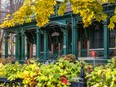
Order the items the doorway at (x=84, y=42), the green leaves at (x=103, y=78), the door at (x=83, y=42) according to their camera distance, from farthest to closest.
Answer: the door at (x=83, y=42), the doorway at (x=84, y=42), the green leaves at (x=103, y=78)

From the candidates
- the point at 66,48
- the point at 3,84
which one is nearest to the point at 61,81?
the point at 3,84

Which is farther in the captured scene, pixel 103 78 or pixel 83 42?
pixel 83 42

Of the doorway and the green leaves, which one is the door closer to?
the doorway

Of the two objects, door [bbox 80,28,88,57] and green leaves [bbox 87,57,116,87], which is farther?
door [bbox 80,28,88,57]

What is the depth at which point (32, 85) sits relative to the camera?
16.3 ft

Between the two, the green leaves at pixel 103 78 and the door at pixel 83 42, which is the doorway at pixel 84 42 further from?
the green leaves at pixel 103 78

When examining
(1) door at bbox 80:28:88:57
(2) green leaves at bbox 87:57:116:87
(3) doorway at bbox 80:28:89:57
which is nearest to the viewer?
(2) green leaves at bbox 87:57:116:87

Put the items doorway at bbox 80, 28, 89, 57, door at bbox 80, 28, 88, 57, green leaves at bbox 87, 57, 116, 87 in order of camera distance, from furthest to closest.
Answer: door at bbox 80, 28, 88, 57
doorway at bbox 80, 28, 89, 57
green leaves at bbox 87, 57, 116, 87

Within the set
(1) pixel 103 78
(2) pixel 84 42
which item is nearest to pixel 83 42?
(2) pixel 84 42

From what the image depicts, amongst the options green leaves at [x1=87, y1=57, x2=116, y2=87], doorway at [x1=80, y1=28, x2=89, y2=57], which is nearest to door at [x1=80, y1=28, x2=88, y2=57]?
doorway at [x1=80, y1=28, x2=89, y2=57]

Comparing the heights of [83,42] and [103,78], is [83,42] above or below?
above

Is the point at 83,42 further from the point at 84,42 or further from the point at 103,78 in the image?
the point at 103,78

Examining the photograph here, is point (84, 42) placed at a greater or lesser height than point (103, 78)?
greater

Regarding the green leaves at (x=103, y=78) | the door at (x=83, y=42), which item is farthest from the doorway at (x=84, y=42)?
the green leaves at (x=103, y=78)
